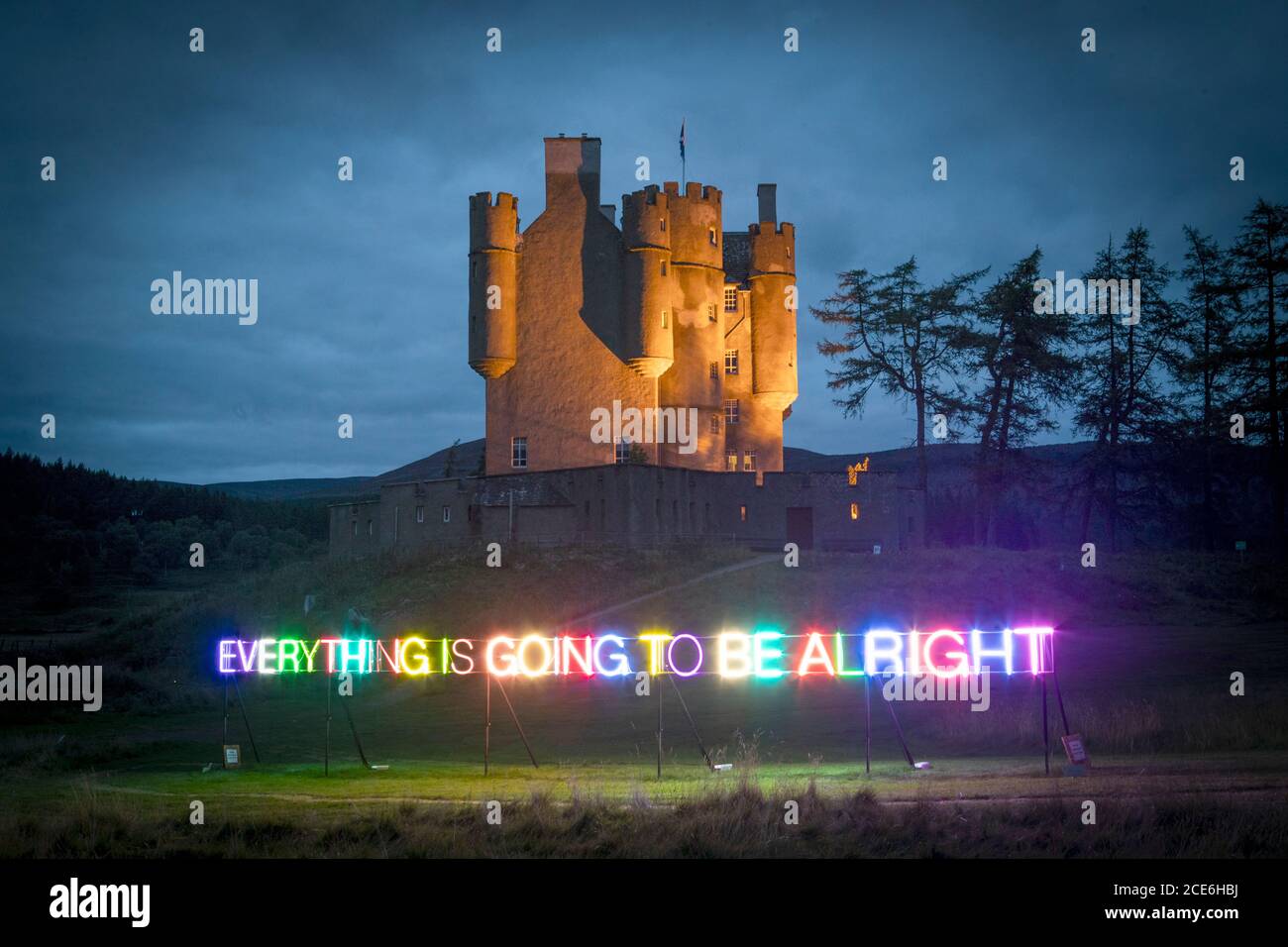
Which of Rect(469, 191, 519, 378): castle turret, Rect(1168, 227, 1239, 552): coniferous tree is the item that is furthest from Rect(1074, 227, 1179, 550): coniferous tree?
Rect(469, 191, 519, 378): castle turret

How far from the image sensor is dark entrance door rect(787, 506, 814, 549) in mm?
62719

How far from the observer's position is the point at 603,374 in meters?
64.9

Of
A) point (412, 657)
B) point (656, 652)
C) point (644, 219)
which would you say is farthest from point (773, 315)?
point (656, 652)

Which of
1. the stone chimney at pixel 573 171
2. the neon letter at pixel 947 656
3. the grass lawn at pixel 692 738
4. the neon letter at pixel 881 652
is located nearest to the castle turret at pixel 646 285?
the stone chimney at pixel 573 171

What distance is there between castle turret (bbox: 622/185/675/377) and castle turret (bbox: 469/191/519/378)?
6.25 metres

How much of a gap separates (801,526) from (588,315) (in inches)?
644

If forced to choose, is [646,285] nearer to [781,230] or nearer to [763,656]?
[781,230]

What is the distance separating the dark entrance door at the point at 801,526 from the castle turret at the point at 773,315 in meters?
9.67

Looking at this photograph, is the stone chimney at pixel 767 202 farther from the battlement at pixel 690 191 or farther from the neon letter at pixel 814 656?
the neon letter at pixel 814 656

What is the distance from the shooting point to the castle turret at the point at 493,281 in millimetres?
64688

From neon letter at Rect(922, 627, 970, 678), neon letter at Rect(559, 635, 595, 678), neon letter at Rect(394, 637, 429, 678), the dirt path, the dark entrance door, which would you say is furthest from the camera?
the dark entrance door

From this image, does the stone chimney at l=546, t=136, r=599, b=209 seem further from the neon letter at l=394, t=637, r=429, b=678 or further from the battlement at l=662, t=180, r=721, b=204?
the neon letter at l=394, t=637, r=429, b=678
